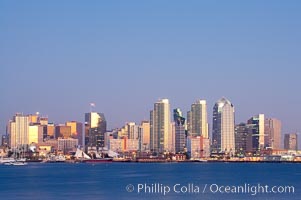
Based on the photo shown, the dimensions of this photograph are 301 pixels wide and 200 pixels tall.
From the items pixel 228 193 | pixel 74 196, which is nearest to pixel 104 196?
pixel 74 196

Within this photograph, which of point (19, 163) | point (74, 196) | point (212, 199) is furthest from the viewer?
point (19, 163)

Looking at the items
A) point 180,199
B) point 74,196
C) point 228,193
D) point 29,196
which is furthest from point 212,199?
point 29,196

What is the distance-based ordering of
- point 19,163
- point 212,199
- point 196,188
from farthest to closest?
point 19,163, point 196,188, point 212,199

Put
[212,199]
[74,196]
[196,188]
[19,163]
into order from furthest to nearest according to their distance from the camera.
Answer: [19,163], [196,188], [74,196], [212,199]

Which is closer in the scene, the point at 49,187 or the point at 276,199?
the point at 276,199

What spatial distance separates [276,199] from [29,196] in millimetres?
20069

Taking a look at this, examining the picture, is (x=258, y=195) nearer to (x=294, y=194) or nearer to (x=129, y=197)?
(x=294, y=194)

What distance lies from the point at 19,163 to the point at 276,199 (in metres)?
148

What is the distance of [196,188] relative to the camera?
72.0 metres

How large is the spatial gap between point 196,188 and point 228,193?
839 centimetres

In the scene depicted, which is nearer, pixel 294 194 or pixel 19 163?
pixel 294 194

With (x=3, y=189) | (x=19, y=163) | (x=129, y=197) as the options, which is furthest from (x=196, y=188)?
(x=19, y=163)

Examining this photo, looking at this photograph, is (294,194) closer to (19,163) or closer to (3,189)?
(3,189)

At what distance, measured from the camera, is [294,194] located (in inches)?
2514
